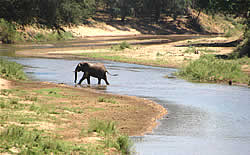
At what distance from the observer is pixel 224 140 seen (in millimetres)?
11758

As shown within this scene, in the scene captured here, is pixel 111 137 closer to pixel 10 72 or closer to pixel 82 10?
pixel 10 72

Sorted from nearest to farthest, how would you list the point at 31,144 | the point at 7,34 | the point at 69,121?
the point at 31,144, the point at 69,121, the point at 7,34

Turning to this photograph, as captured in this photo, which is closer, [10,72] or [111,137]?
[111,137]

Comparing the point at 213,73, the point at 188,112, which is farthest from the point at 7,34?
the point at 188,112

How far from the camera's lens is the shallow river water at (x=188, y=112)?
1093 cm

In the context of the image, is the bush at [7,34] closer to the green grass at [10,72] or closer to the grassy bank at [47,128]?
the green grass at [10,72]

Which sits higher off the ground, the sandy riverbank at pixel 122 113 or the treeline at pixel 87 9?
the treeline at pixel 87 9

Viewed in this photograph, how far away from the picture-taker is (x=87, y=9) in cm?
7888

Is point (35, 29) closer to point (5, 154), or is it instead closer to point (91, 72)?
point (91, 72)

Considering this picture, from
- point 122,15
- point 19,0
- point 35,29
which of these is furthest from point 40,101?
point 122,15

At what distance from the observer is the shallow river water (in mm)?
10930

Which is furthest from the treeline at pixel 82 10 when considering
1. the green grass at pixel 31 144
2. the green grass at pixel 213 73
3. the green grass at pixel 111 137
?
the green grass at pixel 31 144

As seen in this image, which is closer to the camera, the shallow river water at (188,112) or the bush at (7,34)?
the shallow river water at (188,112)

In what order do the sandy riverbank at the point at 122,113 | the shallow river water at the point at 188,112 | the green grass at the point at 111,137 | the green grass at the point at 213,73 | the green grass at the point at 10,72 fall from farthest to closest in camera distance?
1. the green grass at the point at 213,73
2. the green grass at the point at 10,72
3. the sandy riverbank at the point at 122,113
4. the shallow river water at the point at 188,112
5. the green grass at the point at 111,137
